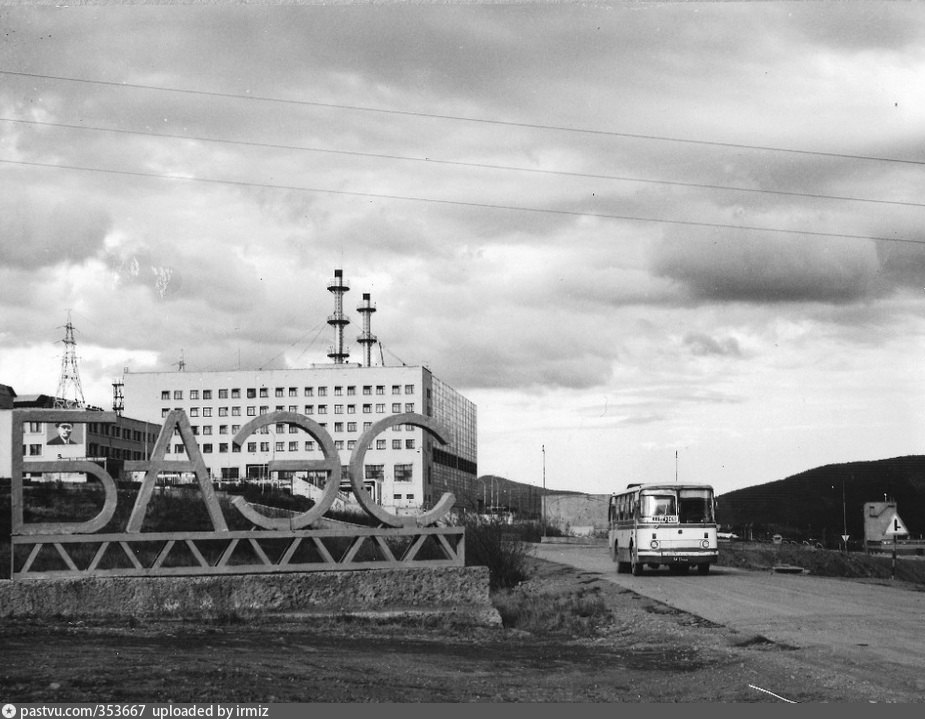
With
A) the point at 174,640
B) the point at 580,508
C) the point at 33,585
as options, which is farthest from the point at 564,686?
the point at 580,508

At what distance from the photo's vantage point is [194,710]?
800cm

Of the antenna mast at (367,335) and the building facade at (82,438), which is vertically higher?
the antenna mast at (367,335)

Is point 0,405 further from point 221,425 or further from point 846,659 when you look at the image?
point 846,659

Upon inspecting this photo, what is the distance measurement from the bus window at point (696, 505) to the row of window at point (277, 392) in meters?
90.9

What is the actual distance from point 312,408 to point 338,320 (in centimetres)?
1089

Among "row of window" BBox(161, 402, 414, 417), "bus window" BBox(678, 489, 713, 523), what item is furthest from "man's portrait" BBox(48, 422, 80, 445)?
"bus window" BBox(678, 489, 713, 523)

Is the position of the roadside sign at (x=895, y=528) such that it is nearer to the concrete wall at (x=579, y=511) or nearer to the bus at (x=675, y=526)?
the bus at (x=675, y=526)

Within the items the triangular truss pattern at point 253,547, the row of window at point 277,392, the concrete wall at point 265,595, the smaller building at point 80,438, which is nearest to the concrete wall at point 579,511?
the row of window at point 277,392

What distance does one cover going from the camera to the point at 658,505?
30234mm

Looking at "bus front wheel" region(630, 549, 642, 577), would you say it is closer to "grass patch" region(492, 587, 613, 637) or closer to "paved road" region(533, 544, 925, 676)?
"paved road" region(533, 544, 925, 676)

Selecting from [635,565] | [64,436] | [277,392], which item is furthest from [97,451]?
[635,565]

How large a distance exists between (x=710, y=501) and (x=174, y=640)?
2061cm

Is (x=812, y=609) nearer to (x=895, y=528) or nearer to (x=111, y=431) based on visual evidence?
(x=895, y=528)

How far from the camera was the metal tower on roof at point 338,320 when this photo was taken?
408 ft
